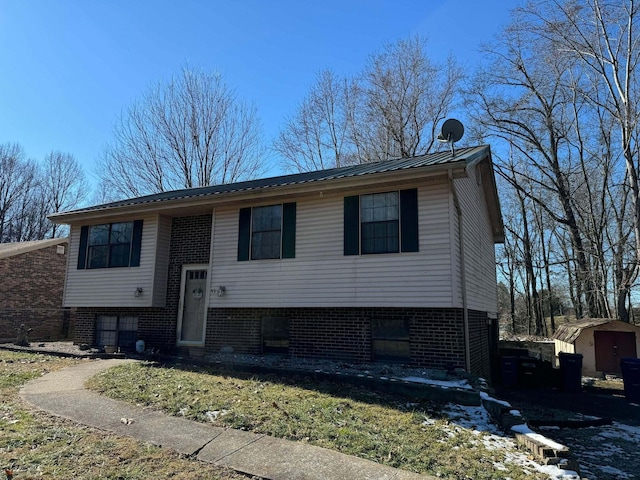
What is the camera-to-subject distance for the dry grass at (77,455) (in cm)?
372

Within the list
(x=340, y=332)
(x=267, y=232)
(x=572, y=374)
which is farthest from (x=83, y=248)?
(x=572, y=374)

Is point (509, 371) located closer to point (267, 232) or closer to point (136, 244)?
point (267, 232)

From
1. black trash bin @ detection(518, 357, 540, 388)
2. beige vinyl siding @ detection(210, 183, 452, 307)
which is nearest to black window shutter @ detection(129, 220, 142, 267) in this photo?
beige vinyl siding @ detection(210, 183, 452, 307)

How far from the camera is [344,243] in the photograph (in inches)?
Result: 357

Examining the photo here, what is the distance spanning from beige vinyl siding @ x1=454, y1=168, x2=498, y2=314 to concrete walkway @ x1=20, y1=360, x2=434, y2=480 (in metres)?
5.78

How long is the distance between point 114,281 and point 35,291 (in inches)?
345

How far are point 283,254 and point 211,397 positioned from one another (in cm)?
405

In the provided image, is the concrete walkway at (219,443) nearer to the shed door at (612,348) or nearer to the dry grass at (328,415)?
the dry grass at (328,415)

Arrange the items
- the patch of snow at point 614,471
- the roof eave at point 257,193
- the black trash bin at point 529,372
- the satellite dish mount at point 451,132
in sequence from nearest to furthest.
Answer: the patch of snow at point 614,471, the roof eave at point 257,193, the satellite dish mount at point 451,132, the black trash bin at point 529,372

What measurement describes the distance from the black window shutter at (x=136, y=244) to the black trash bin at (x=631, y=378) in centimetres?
1306

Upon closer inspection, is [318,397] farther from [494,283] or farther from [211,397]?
[494,283]

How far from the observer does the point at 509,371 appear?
11.8 m

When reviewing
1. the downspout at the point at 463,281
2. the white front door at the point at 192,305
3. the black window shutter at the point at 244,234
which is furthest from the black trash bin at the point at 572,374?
the white front door at the point at 192,305

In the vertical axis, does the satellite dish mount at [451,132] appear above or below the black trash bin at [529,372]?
above
